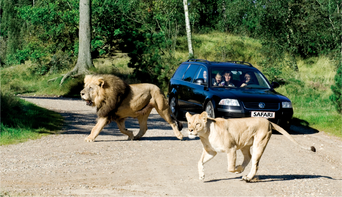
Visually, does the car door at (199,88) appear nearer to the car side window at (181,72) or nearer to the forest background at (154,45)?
the car side window at (181,72)

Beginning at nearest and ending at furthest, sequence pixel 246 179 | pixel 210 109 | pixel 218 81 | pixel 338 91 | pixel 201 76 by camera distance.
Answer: pixel 246 179
pixel 210 109
pixel 218 81
pixel 201 76
pixel 338 91

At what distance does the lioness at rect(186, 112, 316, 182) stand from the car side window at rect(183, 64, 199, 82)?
6758 mm

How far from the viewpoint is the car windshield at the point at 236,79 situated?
1244cm

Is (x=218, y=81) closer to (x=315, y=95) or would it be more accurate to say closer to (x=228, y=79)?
(x=228, y=79)

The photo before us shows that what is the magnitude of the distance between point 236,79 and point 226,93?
118cm

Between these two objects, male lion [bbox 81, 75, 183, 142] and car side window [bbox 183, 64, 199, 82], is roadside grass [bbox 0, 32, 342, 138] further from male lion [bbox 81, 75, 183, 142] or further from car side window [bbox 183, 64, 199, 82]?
male lion [bbox 81, 75, 183, 142]

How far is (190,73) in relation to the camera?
1358 centimetres

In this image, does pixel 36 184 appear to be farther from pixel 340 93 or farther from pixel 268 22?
pixel 268 22

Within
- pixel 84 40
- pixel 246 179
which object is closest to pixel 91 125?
pixel 246 179

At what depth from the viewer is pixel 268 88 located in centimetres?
1254

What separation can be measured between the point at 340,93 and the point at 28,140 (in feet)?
28.5

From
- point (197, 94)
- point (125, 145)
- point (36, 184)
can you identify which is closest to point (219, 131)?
point (36, 184)

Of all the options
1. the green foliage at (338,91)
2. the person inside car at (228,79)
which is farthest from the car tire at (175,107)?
the green foliage at (338,91)

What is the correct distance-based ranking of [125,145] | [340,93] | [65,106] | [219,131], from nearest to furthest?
[219,131] < [125,145] < [340,93] < [65,106]
